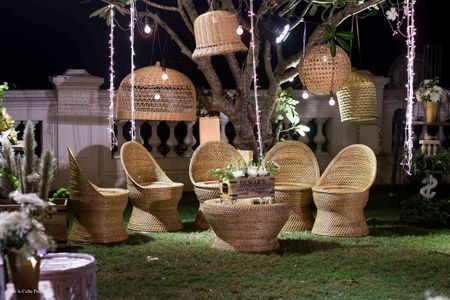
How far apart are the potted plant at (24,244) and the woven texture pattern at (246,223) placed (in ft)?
10.2

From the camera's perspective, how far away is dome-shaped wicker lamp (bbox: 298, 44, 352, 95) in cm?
731

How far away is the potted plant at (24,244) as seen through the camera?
3428mm

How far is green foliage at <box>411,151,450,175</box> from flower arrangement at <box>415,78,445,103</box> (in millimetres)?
669

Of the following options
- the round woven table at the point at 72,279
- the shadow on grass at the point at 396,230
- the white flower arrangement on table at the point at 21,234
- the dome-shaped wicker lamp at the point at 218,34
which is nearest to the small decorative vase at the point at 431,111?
the shadow on grass at the point at 396,230

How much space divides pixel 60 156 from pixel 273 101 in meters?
2.92

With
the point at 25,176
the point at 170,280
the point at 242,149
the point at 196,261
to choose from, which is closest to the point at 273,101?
the point at 242,149

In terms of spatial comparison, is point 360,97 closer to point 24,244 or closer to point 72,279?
point 72,279

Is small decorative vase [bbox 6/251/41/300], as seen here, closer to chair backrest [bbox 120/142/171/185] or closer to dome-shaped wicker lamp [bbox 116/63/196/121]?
chair backrest [bbox 120/142/171/185]

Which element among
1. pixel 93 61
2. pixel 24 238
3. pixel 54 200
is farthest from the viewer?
pixel 93 61

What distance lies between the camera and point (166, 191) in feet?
25.2

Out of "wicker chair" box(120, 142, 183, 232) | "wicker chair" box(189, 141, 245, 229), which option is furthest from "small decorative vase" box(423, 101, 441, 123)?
"wicker chair" box(120, 142, 183, 232)

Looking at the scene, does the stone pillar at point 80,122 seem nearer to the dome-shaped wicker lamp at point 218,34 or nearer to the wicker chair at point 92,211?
the wicker chair at point 92,211

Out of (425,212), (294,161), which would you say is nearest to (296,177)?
(294,161)

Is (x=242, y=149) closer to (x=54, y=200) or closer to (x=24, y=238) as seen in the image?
(x=54, y=200)
